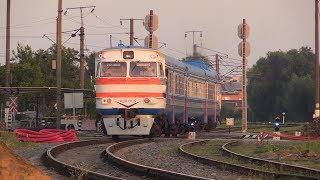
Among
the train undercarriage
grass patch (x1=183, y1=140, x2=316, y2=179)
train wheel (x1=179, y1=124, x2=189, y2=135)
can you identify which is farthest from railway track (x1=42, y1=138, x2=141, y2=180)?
train wheel (x1=179, y1=124, x2=189, y2=135)

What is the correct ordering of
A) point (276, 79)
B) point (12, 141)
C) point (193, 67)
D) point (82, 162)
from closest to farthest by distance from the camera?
point (82, 162)
point (12, 141)
point (193, 67)
point (276, 79)

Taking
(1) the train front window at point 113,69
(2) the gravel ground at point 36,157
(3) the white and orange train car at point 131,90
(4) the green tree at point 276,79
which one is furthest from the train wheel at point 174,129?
(4) the green tree at point 276,79

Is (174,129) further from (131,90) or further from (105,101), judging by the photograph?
(105,101)

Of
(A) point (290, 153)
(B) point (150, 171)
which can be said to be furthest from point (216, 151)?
(B) point (150, 171)

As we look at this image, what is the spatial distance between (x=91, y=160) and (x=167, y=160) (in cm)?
184

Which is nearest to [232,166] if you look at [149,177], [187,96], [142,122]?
[149,177]

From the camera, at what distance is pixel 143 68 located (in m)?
25.0

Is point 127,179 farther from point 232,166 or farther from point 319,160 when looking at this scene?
point 319,160

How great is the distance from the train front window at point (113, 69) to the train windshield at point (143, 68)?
0.28 m

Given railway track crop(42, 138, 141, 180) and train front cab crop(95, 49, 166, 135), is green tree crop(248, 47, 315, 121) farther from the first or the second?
railway track crop(42, 138, 141, 180)

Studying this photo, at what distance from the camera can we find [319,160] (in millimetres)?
17250

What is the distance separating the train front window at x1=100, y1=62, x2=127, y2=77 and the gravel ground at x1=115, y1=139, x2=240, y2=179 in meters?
2.88

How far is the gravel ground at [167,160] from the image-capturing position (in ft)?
44.9

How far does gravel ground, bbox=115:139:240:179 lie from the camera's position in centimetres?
1367
